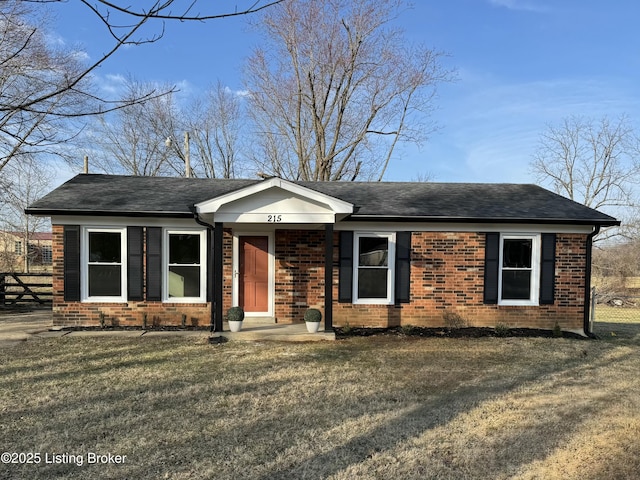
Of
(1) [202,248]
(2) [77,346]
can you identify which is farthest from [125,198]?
(2) [77,346]

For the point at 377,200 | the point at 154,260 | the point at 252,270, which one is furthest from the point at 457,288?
the point at 154,260

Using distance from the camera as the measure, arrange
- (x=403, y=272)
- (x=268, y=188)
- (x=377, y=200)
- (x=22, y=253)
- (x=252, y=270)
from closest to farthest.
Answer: (x=268, y=188) < (x=403, y=272) < (x=252, y=270) < (x=377, y=200) < (x=22, y=253)

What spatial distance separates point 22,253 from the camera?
27.5 meters

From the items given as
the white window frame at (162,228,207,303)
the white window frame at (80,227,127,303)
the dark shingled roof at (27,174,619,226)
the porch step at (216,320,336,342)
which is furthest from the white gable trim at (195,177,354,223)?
the white window frame at (80,227,127,303)

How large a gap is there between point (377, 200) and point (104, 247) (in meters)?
6.31

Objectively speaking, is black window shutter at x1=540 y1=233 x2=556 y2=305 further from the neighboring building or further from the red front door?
the neighboring building

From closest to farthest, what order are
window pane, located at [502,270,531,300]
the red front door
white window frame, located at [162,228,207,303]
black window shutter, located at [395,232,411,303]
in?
white window frame, located at [162,228,207,303], black window shutter, located at [395,232,411,303], window pane, located at [502,270,531,300], the red front door

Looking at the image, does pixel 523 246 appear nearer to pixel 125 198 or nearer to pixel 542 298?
pixel 542 298

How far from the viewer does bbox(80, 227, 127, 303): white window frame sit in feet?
30.2

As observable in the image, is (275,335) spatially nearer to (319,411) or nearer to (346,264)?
(346,264)

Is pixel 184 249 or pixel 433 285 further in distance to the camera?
pixel 433 285

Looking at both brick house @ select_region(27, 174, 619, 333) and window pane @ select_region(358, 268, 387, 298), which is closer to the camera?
brick house @ select_region(27, 174, 619, 333)

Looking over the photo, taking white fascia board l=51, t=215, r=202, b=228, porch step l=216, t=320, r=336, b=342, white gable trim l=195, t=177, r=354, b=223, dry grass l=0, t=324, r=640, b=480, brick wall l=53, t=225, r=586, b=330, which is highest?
white gable trim l=195, t=177, r=354, b=223

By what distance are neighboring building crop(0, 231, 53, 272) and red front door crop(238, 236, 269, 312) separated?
615 inches
